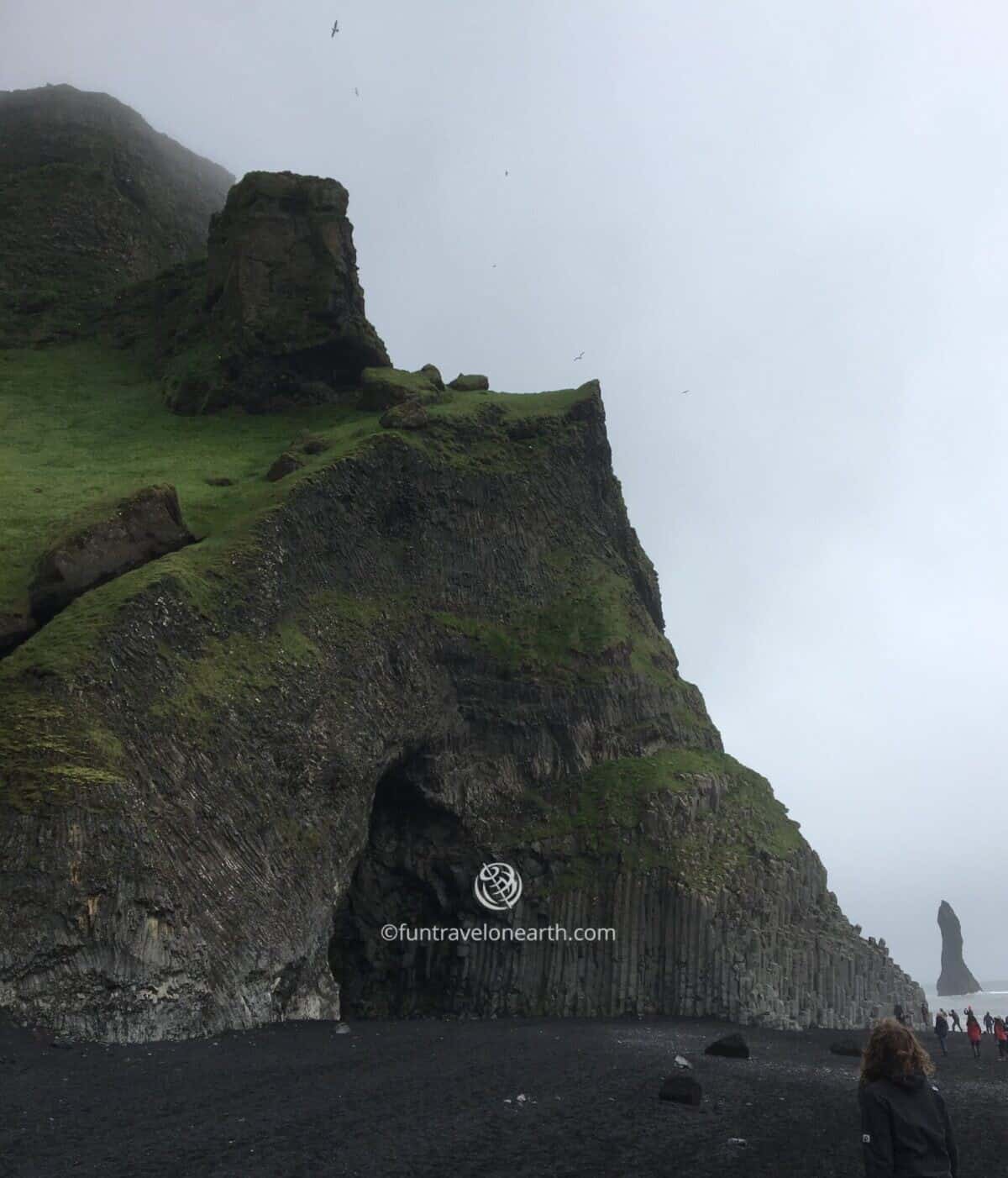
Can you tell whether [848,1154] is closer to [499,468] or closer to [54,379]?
[499,468]

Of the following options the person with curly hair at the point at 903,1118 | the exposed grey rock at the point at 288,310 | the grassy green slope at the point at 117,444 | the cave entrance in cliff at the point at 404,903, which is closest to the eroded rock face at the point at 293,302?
the exposed grey rock at the point at 288,310

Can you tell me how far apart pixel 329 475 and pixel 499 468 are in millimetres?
13173

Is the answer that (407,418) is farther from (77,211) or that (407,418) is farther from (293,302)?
(77,211)

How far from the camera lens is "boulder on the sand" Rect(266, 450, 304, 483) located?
2281 inches

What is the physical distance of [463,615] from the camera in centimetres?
5853

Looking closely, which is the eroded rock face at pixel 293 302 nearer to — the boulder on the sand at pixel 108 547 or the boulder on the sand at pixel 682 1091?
the boulder on the sand at pixel 108 547

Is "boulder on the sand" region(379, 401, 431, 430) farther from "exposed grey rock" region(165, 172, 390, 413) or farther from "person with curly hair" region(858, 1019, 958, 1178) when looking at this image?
"person with curly hair" region(858, 1019, 958, 1178)

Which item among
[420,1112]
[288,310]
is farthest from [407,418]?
[420,1112]

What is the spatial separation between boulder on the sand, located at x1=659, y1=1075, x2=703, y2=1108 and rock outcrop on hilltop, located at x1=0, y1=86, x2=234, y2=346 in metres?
91.2

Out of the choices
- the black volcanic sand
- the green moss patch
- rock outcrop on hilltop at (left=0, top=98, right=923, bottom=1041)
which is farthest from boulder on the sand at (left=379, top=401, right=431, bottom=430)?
the black volcanic sand

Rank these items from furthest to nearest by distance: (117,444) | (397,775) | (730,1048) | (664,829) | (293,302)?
(293,302), (117,444), (397,775), (664,829), (730,1048)

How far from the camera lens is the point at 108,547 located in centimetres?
4362

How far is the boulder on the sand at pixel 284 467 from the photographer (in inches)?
2281

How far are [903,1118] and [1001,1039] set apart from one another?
40.4m
